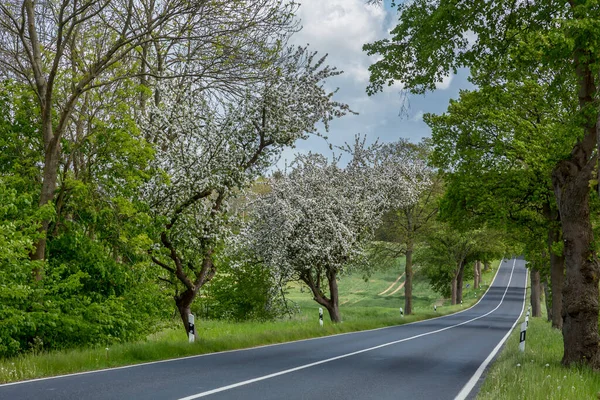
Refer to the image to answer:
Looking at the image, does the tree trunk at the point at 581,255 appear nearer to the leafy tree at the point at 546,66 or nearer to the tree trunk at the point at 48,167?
the leafy tree at the point at 546,66

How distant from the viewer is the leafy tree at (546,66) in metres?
11.5

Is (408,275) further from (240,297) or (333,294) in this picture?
(240,297)

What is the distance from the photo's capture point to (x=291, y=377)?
10266 mm

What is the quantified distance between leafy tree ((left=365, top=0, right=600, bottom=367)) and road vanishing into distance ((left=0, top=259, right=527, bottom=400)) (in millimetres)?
2387

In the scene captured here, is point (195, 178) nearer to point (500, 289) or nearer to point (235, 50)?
point (235, 50)

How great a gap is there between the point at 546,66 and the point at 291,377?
26.1 feet

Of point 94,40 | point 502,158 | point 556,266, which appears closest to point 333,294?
point 556,266

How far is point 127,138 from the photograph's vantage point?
13547mm

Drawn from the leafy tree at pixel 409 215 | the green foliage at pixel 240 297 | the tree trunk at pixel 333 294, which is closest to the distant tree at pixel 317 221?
the tree trunk at pixel 333 294

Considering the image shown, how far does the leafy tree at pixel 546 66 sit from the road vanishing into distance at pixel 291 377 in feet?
7.83

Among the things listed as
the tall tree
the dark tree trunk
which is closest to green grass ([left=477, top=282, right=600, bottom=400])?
the tall tree

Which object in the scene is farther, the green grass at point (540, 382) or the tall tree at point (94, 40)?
the tall tree at point (94, 40)

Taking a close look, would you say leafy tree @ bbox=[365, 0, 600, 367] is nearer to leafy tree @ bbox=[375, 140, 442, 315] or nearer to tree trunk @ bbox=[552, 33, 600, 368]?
tree trunk @ bbox=[552, 33, 600, 368]

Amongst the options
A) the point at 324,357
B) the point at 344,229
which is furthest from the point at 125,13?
the point at 344,229
